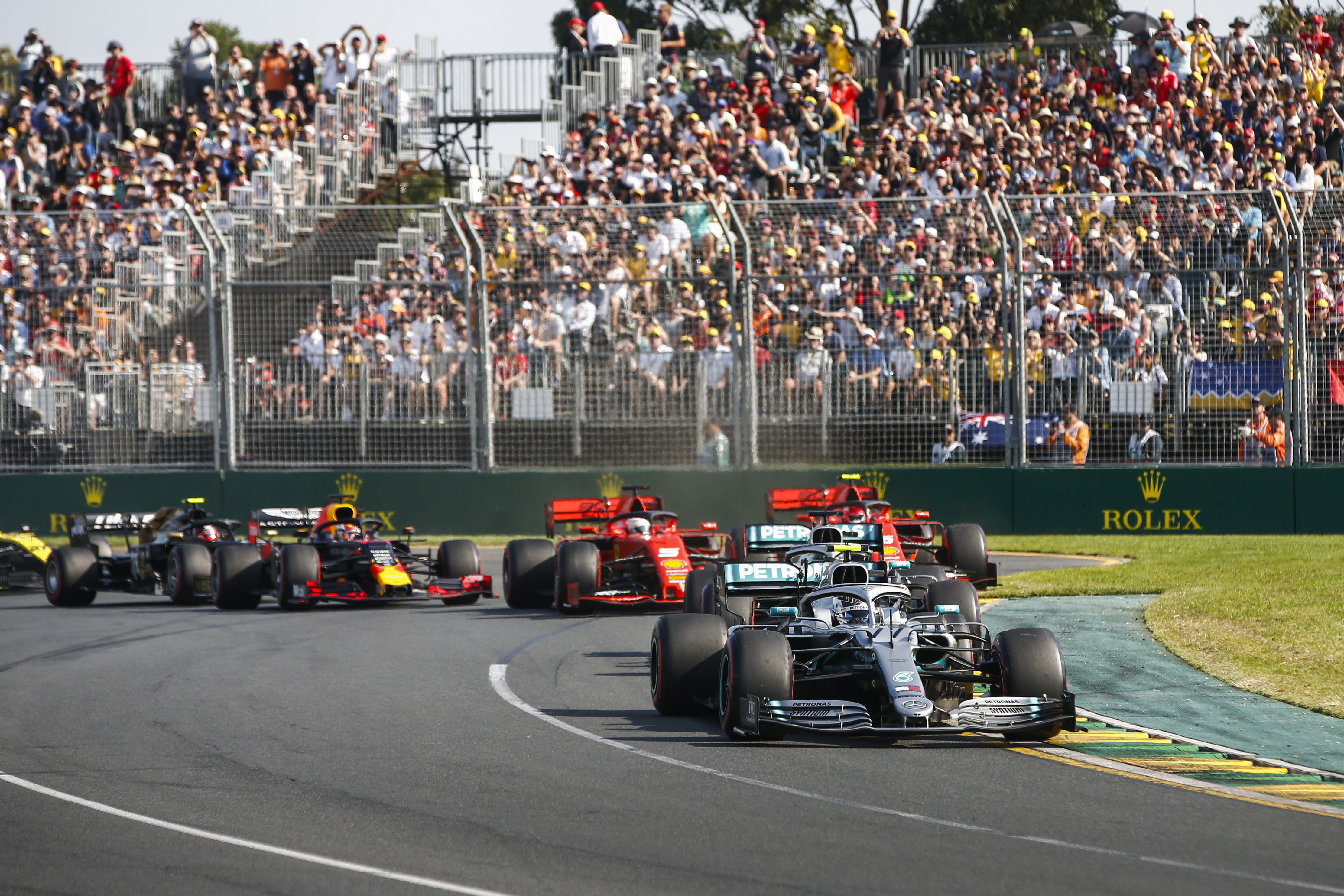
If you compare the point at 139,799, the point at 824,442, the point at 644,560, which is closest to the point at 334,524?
the point at 644,560

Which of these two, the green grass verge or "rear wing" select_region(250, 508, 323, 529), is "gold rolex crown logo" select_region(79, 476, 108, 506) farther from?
the green grass verge

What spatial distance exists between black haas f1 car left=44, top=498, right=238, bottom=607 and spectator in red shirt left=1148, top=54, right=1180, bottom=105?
16.3 m

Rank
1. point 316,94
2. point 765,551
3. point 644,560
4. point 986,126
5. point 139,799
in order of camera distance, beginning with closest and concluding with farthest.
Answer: point 139,799
point 765,551
point 644,560
point 986,126
point 316,94

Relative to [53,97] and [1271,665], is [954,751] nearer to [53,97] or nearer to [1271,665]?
[1271,665]

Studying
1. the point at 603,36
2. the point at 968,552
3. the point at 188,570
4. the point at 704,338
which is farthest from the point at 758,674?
the point at 603,36

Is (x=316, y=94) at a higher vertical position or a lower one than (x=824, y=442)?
higher

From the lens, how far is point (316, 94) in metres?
29.8

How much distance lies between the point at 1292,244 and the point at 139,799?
17.1 metres

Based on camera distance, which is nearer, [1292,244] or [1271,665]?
[1271,665]

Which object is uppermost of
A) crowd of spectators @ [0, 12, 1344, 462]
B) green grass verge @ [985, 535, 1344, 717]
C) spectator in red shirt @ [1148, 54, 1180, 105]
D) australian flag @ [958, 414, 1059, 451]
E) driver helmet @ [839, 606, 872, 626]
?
spectator in red shirt @ [1148, 54, 1180, 105]

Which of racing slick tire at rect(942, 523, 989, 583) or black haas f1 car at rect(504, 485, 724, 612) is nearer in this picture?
black haas f1 car at rect(504, 485, 724, 612)

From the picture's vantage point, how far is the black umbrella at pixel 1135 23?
30.2m

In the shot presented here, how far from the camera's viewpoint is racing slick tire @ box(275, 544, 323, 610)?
15438mm

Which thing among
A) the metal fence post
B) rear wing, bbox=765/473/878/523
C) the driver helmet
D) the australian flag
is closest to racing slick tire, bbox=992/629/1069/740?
the driver helmet
